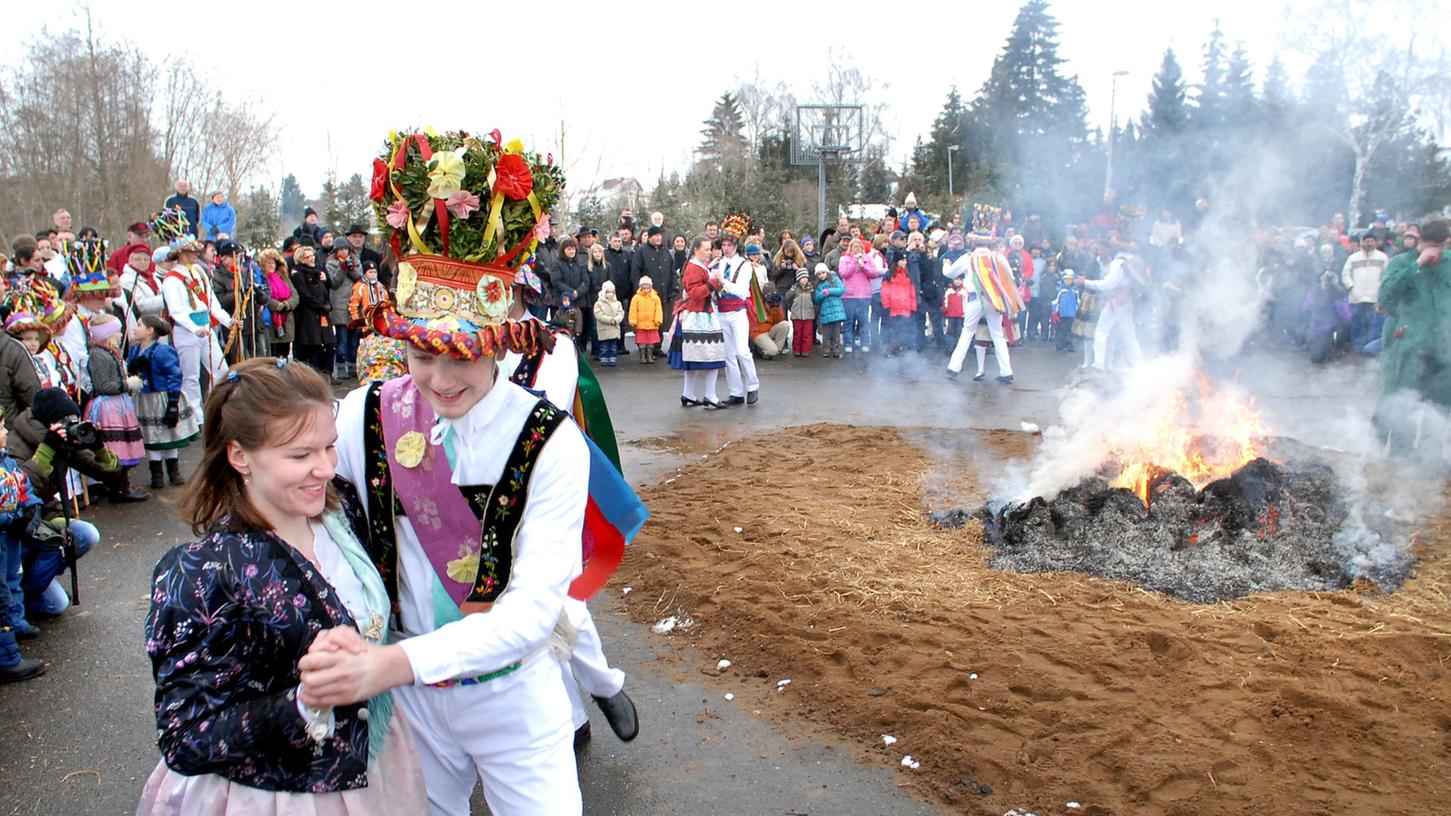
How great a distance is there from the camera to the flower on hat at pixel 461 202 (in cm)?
253

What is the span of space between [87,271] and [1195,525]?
395 inches

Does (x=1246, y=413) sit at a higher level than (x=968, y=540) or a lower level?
higher

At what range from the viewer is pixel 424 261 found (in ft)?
8.39

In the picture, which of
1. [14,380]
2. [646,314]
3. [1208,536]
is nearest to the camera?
[1208,536]

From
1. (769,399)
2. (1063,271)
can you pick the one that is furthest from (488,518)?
(1063,271)

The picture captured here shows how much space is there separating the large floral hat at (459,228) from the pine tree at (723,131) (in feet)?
142

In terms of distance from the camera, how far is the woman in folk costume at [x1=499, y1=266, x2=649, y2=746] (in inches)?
157

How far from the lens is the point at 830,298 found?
16.5 meters

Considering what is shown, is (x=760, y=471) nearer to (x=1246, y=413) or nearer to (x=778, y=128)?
(x=1246, y=413)

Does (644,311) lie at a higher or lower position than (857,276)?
lower

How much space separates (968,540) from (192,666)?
5326 mm

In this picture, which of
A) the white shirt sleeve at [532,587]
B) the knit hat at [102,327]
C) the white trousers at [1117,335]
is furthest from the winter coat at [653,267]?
the white shirt sleeve at [532,587]

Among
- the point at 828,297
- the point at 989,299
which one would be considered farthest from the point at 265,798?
the point at 828,297

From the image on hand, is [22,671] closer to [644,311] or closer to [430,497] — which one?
[430,497]
